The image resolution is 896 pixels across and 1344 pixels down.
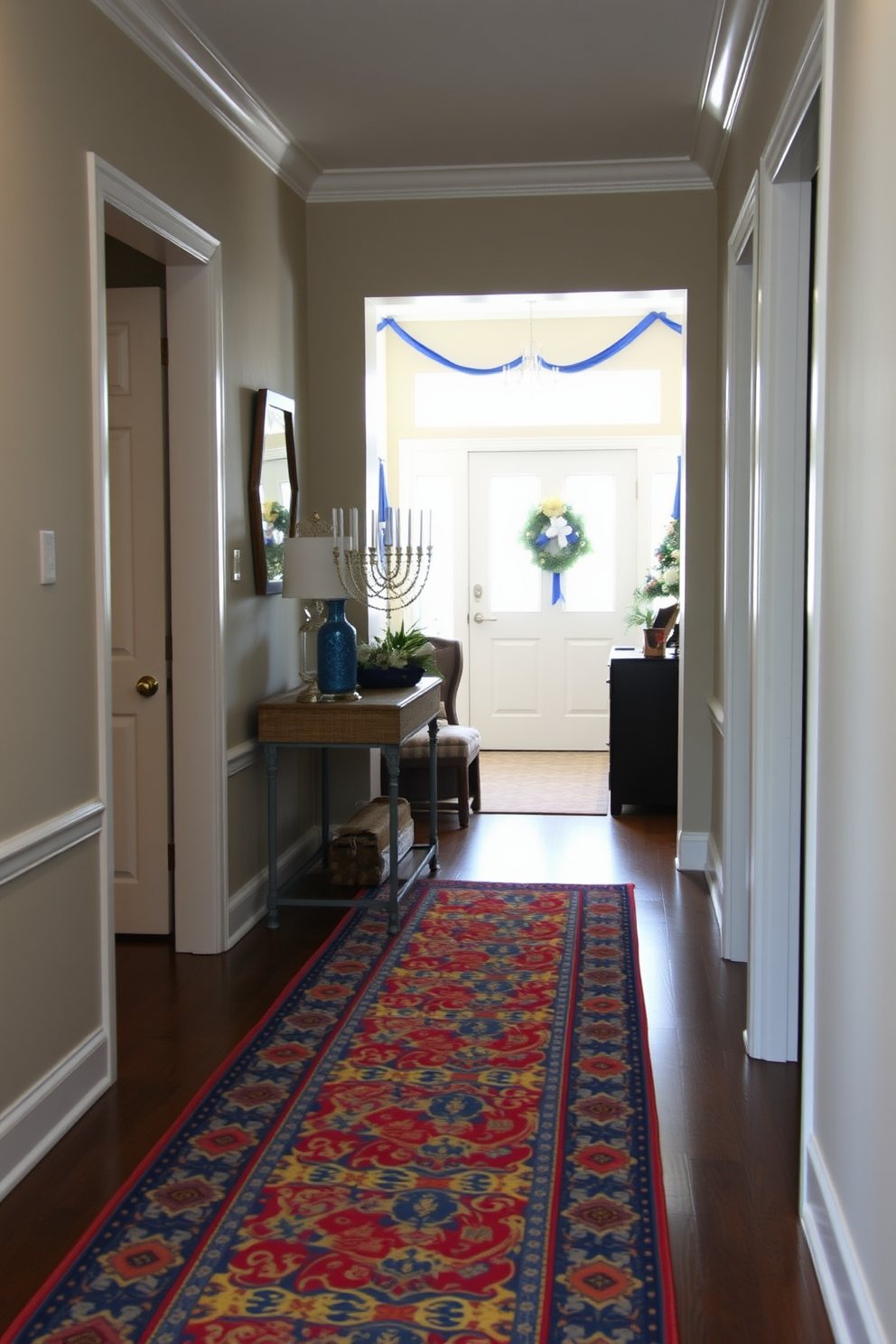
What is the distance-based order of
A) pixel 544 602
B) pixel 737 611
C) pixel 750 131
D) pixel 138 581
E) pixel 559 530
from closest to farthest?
1. pixel 750 131
2. pixel 737 611
3. pixel 138 581
4. pixel 559 530
5. pixel 544 602

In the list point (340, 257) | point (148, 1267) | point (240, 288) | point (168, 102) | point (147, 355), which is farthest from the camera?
point (340, 257)

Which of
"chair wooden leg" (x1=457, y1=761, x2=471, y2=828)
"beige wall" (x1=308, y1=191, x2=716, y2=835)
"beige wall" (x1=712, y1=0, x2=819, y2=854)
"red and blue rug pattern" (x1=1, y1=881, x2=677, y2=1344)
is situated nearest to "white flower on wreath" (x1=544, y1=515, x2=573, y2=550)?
"chair wooden leg" (x1=457, y1=761, x2=471, y2=828)

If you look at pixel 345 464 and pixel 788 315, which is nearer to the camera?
pixel 788 315

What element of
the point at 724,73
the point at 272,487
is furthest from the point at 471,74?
the point at 272,487

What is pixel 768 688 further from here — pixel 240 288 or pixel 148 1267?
pixel 240 288

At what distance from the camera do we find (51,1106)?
283 cm

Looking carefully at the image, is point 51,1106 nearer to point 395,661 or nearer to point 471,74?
point 395,661

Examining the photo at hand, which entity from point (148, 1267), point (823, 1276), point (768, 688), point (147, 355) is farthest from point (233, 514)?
point (823, 1276)

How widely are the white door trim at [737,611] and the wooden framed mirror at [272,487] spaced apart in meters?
1.70

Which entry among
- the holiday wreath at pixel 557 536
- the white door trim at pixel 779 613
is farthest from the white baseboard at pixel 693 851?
the holiday wreath at pixel 557 536

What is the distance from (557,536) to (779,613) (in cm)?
544

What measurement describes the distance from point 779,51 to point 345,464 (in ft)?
9.29

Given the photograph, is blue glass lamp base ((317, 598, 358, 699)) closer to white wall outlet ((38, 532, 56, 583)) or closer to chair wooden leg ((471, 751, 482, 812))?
white wall outlet ((38, 532, 56, 583))

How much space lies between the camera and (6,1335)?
206 centimetres
